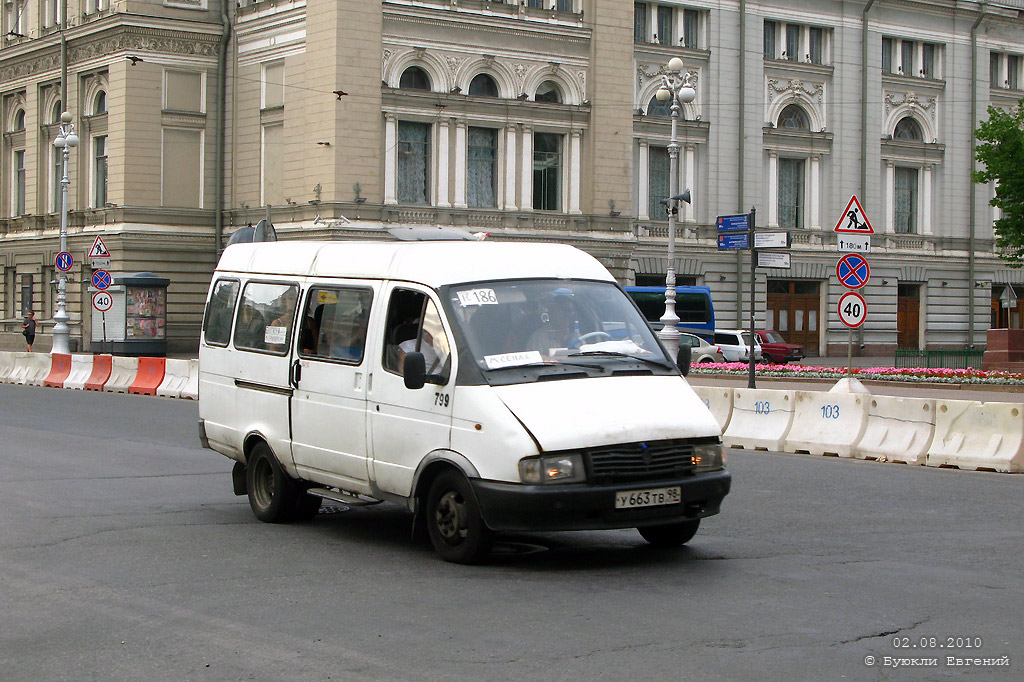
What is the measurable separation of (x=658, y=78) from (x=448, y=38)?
10.00m

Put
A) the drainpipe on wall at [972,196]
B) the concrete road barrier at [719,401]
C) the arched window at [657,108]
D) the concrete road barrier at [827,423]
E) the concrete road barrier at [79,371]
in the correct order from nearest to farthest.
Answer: the concrete road barrier at [827,423]
the concrete road barrier at [719,401]
the concrete road barrier at [79,371]
the arched window at [657,108]
the drainpipe on wall at [972,196]

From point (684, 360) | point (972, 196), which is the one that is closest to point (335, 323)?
point (684, 360)

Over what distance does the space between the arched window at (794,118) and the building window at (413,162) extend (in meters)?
16.8

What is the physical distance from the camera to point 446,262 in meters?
9.56

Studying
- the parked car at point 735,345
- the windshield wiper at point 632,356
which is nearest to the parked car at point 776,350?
the parked car at point 735,345

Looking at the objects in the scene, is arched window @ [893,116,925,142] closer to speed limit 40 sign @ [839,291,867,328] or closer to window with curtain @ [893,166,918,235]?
window with curtain @ [893,166,918,235]

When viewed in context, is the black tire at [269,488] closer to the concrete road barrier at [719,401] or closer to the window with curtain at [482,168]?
the concrete road barrier at [719,401]

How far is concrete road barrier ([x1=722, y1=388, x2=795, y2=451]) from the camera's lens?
712 inches

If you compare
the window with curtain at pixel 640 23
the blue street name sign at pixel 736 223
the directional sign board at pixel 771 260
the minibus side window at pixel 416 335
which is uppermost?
the window with curtain at pixel 640 23

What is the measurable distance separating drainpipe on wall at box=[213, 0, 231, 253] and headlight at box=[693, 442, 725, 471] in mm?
43388

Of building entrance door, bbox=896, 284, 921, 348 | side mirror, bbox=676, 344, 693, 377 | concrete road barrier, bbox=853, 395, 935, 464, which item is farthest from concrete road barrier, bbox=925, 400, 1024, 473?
building entrance door, bbox=896, 284, 921, 348

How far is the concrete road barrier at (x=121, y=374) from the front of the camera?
103 ft

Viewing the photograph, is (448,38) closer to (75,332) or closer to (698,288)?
(698,288)

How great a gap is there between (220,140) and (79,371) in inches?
775
